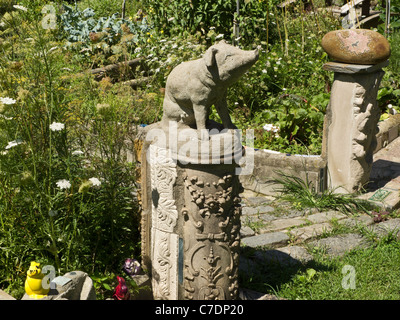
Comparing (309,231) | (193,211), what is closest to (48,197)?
(193,211)

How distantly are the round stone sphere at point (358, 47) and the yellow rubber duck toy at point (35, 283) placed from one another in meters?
4.24

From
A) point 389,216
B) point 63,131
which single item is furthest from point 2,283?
point 389,216

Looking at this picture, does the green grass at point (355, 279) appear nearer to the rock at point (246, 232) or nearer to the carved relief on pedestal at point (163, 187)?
the rock at point (246, 232)

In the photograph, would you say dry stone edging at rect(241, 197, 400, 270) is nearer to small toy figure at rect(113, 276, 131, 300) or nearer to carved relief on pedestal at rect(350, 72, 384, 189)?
carved relief on pedestal at rect(350, 72, 384, 189)

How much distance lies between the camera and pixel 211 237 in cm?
400

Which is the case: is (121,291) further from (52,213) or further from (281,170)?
(281,170)

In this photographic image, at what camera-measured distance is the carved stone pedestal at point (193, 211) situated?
390cm

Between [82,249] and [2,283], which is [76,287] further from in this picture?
[2,283]

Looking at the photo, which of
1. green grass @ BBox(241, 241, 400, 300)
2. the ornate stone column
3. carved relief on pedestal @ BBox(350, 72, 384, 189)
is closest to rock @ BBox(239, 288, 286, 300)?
green grass @ BBox(241, 241, 400, 300)

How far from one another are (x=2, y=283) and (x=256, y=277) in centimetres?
204

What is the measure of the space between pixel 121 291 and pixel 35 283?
2.64ft

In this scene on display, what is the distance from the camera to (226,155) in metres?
3.85

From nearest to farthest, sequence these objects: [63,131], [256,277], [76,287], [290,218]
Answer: [76,287], [63,131], [256,277], [290,218]

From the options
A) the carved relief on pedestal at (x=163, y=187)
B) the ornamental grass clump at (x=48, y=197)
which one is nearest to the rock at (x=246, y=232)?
the ornamental grass clump at (x=48, y=197)
